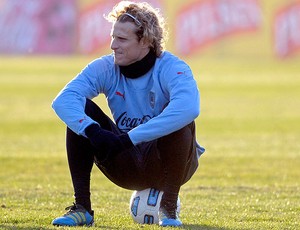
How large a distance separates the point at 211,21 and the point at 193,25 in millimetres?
1013

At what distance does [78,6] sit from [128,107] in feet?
154

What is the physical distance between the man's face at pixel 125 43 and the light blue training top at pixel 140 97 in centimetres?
14

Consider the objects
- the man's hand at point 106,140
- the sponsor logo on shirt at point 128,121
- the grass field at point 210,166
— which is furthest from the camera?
the grass field at point 210,166

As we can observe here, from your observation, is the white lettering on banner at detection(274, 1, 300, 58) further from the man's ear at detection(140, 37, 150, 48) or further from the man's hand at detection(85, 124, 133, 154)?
the man's hand at detection(85, 124, 133, 154)

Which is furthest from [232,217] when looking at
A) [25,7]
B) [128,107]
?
[25,7]

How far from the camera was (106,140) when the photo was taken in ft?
21.1

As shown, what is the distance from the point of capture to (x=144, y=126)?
21.5 feet

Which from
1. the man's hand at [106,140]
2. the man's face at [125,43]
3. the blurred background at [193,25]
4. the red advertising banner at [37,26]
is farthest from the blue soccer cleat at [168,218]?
the red advertising banner at [37,26]

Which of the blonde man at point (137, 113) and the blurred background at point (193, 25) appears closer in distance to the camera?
the blonde man at point (137, 113)

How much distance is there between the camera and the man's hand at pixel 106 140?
21.1 ft

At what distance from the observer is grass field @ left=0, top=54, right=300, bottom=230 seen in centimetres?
762

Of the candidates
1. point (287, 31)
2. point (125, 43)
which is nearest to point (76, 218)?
point (125, 43)

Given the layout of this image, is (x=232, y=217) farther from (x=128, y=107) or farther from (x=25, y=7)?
(x=25, y=7)

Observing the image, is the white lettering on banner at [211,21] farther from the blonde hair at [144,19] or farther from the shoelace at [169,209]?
the shoelace at [169,209]
